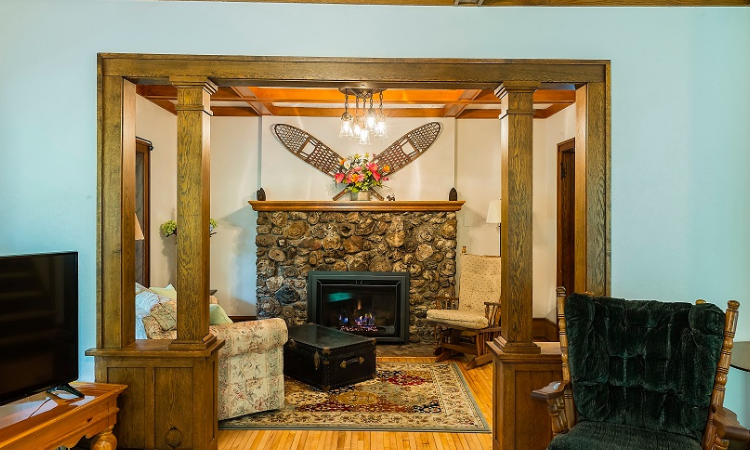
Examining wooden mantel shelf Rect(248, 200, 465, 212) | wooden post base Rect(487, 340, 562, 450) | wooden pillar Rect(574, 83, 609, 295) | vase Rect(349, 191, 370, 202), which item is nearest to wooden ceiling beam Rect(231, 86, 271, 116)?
→ wooden mantel shelf Rect(248, 200, 465, 212)

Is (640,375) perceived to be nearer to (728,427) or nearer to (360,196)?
(728,427)

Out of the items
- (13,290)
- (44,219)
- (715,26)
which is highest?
(715,26)

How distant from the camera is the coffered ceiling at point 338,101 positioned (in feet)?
16.4

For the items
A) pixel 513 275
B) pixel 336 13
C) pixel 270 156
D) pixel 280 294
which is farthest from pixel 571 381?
pixel 270 156

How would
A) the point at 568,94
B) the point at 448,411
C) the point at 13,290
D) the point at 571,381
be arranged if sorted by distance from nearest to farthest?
the point at 13,290 → the point at 571,381 → the point at 448,411 → the point at 568,94

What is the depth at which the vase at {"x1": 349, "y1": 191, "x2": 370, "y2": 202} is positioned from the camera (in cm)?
585

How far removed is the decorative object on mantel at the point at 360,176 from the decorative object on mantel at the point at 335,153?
0.39ft

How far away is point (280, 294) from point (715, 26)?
4698mm

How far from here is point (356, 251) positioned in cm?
590

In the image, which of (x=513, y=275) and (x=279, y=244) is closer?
(x=513, y=275)

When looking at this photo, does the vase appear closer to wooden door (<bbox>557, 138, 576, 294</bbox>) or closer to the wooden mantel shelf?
the wooden mantel shelf

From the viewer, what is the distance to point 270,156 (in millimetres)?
6051

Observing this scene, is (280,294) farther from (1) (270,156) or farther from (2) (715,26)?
(2) (715,26)

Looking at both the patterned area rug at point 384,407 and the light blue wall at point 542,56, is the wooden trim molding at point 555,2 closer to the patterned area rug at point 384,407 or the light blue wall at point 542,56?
the light blue wall at point 542,56
